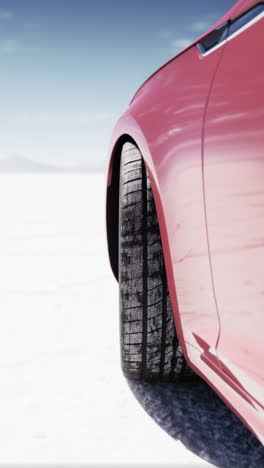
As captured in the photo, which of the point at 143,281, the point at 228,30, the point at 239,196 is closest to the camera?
the point at 239,196

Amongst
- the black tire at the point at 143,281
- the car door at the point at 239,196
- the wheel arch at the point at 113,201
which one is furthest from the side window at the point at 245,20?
the wheel arch at the point at 113,201

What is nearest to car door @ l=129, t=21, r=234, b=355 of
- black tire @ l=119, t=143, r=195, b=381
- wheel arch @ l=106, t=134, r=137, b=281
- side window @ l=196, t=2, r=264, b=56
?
side window @ l=196, t=2, r=264, b=56

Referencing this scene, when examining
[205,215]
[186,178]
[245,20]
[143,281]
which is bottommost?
[143,281]

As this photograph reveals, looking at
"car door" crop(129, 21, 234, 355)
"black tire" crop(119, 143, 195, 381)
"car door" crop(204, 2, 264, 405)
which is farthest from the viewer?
"black tire" crop(119, 143, 195, 381)

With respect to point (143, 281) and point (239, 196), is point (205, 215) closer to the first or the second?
point (239, 196)

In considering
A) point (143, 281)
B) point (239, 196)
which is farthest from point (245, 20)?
point (143, 281)

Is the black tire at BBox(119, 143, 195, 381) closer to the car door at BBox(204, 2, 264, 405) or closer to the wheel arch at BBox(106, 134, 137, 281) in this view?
the wheel arch at BBox(106, 134, 137, 281)

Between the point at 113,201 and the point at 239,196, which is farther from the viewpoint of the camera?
the point at 113,201

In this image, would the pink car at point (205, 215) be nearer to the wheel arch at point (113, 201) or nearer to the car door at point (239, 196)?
the car door at point (239, 196)

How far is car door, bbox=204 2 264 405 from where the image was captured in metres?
1.04

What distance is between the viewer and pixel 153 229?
5.97 feet

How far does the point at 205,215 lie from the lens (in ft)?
4.16

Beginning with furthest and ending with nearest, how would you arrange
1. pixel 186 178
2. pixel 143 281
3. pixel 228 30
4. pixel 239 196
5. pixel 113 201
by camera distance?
pixel 113 201 < pixel 143 281 < pixel 186 178 < pixel 228 30 < pixel 239 196

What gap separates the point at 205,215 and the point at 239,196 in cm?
18
